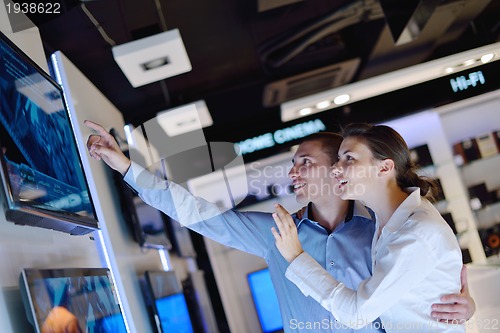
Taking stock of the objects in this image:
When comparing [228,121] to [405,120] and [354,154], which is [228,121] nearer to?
[405,120]

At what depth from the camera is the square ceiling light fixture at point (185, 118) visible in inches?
241

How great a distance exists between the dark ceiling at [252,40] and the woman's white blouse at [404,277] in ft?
6.44

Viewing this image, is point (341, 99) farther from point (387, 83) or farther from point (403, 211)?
point (403, 211)

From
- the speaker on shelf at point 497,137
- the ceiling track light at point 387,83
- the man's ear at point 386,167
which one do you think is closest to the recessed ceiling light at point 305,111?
the ceiling track light at point 387,83

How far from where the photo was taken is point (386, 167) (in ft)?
8.15

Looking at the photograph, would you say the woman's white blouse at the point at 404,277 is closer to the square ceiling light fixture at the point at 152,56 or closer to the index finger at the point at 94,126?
the index finger at the point at 94,126

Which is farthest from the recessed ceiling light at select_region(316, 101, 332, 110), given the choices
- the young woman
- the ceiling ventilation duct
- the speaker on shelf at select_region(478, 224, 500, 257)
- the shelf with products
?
the young woman

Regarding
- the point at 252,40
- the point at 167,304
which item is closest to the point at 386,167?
the point at 167,304

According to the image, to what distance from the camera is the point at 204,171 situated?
6.81m

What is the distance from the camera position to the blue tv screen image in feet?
12.1

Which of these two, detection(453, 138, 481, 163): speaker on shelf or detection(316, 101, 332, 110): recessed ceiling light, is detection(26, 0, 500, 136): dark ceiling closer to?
detection(316, 101, 332, 110): recessed ceiling light

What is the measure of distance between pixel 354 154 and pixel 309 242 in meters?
0.54

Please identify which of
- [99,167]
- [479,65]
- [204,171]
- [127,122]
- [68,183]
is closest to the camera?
[68,183]

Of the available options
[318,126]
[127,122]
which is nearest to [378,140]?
[318,126]
